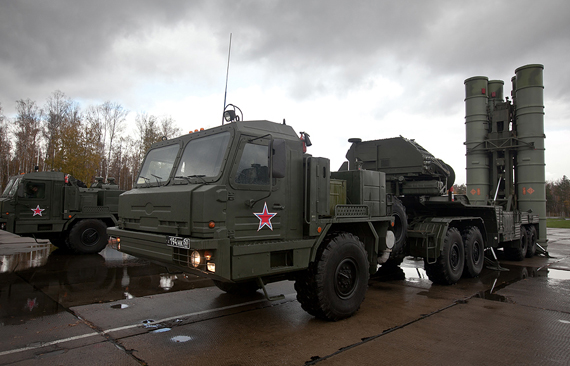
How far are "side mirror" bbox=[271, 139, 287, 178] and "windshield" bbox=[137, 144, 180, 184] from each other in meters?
1.46

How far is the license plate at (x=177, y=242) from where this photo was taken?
3.52 metres

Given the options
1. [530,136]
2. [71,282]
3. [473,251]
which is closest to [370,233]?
[473,251]

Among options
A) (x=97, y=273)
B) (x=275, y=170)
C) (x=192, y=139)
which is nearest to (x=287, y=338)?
(x=275, y=170)

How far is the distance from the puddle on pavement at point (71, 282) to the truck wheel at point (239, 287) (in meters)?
0.98

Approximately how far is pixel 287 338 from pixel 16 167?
135ft

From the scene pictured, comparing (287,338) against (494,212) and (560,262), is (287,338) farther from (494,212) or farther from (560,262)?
(560,262)

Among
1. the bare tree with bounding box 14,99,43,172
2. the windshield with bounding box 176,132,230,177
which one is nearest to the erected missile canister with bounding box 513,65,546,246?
the windshield with bounding box 176,132,230,177

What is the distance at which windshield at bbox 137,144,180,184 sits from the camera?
15.3ft

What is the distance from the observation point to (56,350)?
12.1 feet

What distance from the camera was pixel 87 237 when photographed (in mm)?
10828

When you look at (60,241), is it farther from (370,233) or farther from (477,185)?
(477,185)

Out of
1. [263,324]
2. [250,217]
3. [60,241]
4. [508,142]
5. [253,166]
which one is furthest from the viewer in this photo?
[60,241]

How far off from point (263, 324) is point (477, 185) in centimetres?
968

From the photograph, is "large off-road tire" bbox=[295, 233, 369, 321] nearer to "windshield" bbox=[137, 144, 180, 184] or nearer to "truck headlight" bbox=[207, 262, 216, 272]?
"truck headlight" bbox=[207, 262, 216, 272]
